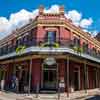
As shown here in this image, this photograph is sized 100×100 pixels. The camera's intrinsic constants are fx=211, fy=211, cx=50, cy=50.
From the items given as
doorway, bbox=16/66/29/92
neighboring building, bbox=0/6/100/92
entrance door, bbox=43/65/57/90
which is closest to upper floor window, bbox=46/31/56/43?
neighboring building, bbox=0/6/100/92

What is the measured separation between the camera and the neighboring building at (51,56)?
18.0 m

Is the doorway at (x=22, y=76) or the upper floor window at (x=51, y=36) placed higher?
the upper floor window at (x=51, y=36)

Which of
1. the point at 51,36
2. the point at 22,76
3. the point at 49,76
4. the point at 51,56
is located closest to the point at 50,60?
the point at 51,56

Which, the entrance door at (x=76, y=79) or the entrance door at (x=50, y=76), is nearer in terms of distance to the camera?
the entrance door at (x=50, y=76)

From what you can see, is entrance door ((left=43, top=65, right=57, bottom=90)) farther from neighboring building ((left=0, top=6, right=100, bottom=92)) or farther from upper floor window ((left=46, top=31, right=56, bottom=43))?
upper floor window ((left=46, top=31, right=56, bottom=43))

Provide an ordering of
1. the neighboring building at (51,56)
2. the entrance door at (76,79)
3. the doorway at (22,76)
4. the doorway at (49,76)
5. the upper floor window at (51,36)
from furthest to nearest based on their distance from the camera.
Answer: the entrance door at (76,79), the upper floor window at (51,36), the doorway at (22,76), the doorway at (49,76), the neighboring building at (51,56)

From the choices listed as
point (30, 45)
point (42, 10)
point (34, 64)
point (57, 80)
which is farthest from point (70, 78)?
point (42, 10)

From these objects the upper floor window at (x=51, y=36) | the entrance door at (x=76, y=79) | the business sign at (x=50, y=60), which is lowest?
the entrance door at (x=76, y=79)

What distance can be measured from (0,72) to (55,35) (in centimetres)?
1042

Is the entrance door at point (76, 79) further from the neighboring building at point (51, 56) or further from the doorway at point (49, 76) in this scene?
the doorway at point (49, 76)

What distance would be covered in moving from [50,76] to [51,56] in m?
2.12

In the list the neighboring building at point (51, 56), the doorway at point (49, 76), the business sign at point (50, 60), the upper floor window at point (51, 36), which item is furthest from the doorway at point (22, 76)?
the upper floor window at point (51, 36)

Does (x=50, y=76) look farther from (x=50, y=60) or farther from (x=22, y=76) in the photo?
(x=22, y=76)

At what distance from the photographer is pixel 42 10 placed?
2100cm
